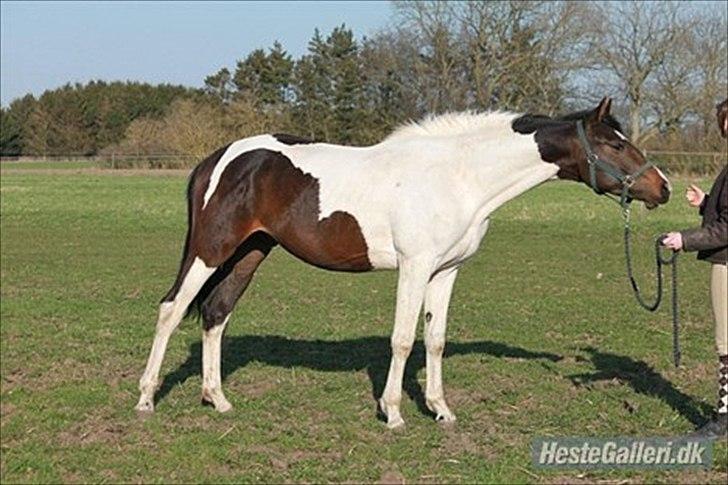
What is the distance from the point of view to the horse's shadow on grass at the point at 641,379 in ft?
22.3

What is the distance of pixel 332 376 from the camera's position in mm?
7863

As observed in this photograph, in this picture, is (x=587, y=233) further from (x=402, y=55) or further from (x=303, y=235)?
(x=402, y=55)

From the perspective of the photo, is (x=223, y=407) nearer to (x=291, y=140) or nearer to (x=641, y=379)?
(x=291, y=140)

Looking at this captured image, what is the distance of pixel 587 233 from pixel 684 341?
13.0 metres

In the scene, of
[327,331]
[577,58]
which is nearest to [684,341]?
[327,331]

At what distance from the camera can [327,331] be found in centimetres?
1002

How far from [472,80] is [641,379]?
45474mm

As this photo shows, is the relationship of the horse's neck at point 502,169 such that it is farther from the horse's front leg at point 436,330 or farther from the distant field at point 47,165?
the distant field at point 47,165

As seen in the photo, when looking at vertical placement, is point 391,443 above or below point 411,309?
below

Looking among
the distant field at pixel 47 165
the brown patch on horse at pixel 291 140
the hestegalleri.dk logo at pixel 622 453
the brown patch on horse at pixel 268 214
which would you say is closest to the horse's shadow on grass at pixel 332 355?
the brown patch on horse at pixel 268 214

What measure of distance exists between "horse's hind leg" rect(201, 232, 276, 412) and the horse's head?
2596 millimetres

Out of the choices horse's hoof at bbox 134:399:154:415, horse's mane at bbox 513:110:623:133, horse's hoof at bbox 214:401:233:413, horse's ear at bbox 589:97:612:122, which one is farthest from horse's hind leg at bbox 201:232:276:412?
horse's ear at bbox 589:97:612:122

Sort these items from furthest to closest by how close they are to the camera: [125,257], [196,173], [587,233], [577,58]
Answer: [577,58], [587,233], [125,257], [196,173]

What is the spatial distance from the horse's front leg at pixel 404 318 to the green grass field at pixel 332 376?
0.64 ft
